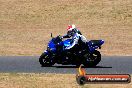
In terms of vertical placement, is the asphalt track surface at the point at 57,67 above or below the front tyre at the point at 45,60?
below

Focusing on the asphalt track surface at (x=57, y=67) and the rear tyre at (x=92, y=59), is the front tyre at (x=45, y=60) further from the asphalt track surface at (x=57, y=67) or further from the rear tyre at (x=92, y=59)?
the rear tyre at (x=92, y=59)

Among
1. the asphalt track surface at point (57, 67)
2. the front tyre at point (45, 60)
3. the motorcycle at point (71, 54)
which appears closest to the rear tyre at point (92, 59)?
the motorcycle at point (71, 54)

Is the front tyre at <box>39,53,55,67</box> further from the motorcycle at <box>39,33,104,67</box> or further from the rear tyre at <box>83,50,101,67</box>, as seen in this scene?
the rear tyre at <box>83,50,101,67</box>

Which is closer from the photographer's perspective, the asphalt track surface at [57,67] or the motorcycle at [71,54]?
the asphalt track surface at [57,67]

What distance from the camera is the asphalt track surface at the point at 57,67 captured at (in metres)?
18.9

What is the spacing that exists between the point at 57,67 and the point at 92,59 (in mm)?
1330

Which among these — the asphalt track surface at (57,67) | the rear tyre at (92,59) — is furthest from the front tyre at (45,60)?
the rear tyre at (92,59)

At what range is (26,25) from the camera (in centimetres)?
3497

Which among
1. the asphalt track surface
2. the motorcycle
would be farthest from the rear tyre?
the asphalt track surface

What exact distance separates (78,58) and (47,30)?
13431 mm

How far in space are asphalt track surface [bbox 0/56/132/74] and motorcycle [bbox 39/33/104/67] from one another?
0.86ft

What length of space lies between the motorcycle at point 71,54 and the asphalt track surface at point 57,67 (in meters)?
0.26

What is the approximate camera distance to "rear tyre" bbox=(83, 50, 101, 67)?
789 inches

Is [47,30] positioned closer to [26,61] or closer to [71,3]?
[71,3]
